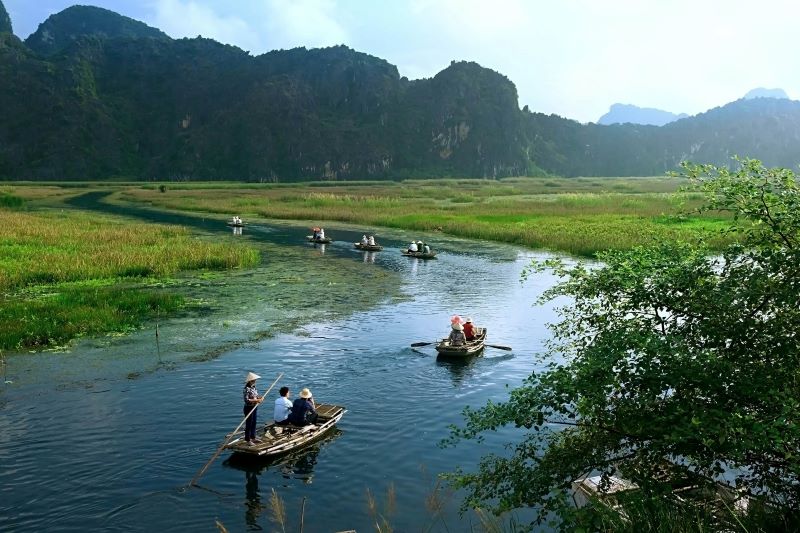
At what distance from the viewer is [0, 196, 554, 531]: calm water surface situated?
1291 cm

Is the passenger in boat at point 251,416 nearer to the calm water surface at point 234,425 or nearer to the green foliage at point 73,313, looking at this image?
the calm water surface at point 234,425

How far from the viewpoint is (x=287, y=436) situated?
1559cm

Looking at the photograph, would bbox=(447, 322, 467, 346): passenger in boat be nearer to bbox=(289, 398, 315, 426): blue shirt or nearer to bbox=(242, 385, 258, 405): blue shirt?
bbox=(289, 398, 315, 426): blue shirt

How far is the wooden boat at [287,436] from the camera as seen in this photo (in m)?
14.7

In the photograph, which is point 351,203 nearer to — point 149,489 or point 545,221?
point 545,221

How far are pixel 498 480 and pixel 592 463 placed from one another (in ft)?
4.88

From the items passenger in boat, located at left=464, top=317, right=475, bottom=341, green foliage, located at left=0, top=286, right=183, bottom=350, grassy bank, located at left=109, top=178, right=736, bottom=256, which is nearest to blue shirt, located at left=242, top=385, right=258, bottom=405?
passenger in boat, located at left=464, top=317, right=475, bottom=341

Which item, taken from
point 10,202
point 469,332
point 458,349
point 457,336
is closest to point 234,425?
point 458,349

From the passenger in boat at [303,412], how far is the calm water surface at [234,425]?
0.79 meters

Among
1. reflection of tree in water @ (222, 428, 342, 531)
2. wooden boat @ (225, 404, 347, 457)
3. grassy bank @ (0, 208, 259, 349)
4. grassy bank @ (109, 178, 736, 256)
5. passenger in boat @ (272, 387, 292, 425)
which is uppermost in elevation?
grassy bank @ (109, 178, 736, 256)

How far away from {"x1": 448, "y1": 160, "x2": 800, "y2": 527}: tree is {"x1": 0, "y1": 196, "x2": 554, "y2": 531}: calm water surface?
2821 mm

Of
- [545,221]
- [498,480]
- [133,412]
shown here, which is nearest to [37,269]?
[133,412]

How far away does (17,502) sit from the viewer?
42.2ft

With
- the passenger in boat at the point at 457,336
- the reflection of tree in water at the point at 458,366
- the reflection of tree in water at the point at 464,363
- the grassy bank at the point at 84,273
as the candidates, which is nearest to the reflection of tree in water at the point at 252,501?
the reflection of tree in water at the point at 464,363
